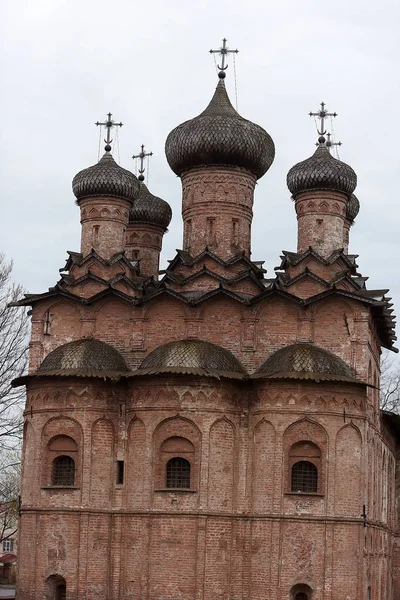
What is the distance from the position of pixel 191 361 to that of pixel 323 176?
6.71m

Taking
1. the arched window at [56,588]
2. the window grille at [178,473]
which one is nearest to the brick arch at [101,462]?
the window grille at [178,473]

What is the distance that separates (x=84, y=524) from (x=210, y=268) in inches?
249

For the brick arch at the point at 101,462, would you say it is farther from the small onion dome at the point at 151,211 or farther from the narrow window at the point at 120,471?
the small onion dome at the point at 151,211

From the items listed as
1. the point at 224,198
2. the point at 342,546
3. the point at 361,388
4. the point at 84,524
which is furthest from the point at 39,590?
the point at 224,198

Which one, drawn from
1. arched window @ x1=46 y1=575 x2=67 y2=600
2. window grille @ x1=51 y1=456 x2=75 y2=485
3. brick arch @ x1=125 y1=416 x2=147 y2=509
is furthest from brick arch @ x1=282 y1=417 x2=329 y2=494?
arched window @ x1=46 y1=575 x2=67 y2=600

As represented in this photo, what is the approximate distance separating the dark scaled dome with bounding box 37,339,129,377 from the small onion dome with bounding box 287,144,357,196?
21.2 ft

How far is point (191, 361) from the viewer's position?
68.7 ft

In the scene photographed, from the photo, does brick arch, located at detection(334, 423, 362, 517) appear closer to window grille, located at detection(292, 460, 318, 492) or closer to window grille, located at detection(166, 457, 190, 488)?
window grille, located at detection(292, 460, 318, 492)

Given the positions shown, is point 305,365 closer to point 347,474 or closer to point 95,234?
point 347,474

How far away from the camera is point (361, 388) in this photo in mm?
21234

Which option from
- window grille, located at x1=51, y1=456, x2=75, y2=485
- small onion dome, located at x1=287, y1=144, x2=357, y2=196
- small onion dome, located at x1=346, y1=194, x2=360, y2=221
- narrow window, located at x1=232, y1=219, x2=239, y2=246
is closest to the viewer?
window grille, located at x1=51, y1=456, x2=75, y2=485

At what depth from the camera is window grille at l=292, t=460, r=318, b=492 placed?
2081 centimetres

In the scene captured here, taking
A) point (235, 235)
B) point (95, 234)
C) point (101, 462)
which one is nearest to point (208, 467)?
point (101, 462)

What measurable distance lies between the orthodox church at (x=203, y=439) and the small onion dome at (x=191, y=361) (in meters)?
0.04
